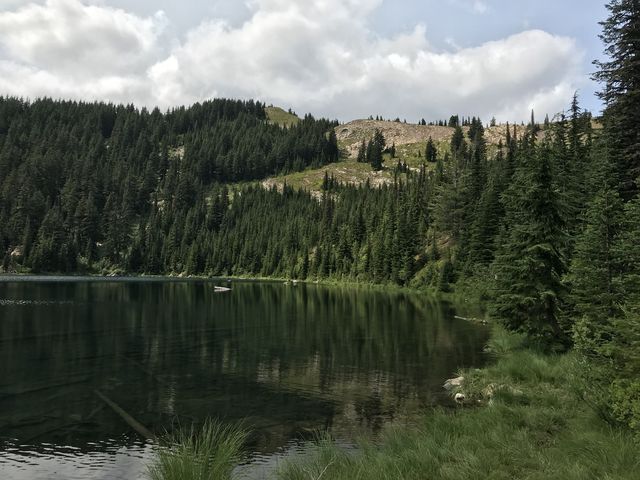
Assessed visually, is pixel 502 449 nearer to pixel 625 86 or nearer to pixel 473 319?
pixel 625 86

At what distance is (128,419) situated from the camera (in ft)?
70.4

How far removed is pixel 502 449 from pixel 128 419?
16.1m

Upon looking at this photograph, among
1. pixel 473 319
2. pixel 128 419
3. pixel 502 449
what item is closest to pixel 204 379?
pixel 128 419

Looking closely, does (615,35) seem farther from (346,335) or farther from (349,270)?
(349,270)

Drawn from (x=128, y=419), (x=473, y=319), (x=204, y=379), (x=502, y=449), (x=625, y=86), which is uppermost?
(x=625, y=86)

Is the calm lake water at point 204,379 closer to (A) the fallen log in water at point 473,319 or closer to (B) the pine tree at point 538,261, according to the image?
(A) the fallen log in water at point 473,319

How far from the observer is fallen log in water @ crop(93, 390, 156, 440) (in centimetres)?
1950

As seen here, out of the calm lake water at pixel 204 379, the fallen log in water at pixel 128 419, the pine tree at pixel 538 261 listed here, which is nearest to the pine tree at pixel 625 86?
the pine tree at pixel 538 261

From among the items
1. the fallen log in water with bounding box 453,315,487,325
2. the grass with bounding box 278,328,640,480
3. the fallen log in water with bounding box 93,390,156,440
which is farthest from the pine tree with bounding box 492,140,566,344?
the fallen log in water with bounding box 453,315,487,325

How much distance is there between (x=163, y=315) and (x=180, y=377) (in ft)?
107

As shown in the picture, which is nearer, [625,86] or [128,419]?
[128,419]

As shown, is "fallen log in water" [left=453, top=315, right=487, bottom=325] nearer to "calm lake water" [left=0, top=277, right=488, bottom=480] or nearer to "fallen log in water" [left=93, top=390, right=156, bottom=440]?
"calm lake water" [left=0, top=277, right=488, bottom=480]

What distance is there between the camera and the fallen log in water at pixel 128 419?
19.5 metres

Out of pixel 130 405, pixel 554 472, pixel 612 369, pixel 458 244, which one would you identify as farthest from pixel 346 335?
pixel 458 244
